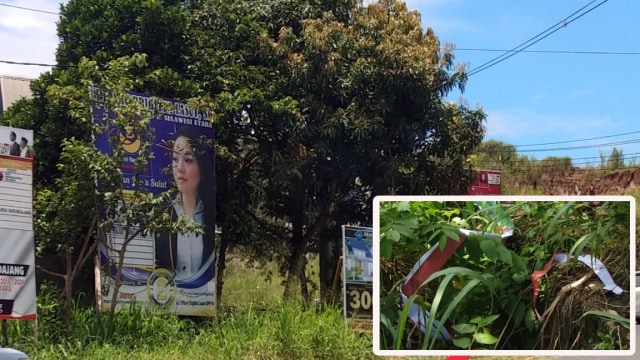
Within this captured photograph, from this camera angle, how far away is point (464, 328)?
1941 mm

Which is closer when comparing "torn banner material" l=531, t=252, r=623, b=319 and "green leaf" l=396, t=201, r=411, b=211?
"torn banner material" l=531, t=252, r=623, b=319

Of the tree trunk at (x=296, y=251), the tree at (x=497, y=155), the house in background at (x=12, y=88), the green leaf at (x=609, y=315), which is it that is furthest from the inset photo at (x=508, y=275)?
the tree at (x=497, y=155)

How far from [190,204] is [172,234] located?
3.14 feet

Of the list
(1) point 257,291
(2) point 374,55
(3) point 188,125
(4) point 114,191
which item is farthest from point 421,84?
(4) point 114,191

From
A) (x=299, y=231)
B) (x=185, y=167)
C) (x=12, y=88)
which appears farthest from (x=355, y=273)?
(x=12, y=88)

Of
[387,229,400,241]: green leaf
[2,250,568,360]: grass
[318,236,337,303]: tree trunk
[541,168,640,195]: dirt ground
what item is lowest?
[2,250,568,360]: grass

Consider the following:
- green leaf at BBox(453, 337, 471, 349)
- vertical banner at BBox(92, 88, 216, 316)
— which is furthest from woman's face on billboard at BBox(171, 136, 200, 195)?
green leaf at BBox(453, 337, 471, 349)

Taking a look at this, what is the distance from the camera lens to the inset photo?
188cm

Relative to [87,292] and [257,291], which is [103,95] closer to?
[87,292]

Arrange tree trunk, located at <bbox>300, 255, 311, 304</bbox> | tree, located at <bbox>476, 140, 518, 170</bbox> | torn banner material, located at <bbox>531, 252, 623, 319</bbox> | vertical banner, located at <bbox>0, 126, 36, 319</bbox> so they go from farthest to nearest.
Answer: tree, located at <bbox>476, 140, 518, 170</bbox> → tree trunk, located at <bbox>300, 255, 311, 304</bbox> → vertical banner, located at <bbox>0, 126, 36, 319</bbox> → torn banner material, located at <bbox>531, 252, 623, 319</bbox>

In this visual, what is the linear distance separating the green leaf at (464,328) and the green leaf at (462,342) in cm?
2

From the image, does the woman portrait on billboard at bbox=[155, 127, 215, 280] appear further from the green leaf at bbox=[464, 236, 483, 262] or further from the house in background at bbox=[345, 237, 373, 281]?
the green leaf at bbox=[464, 236, 483, 262]

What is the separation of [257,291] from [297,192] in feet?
6.98

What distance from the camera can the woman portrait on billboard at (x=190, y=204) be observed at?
9789mm
